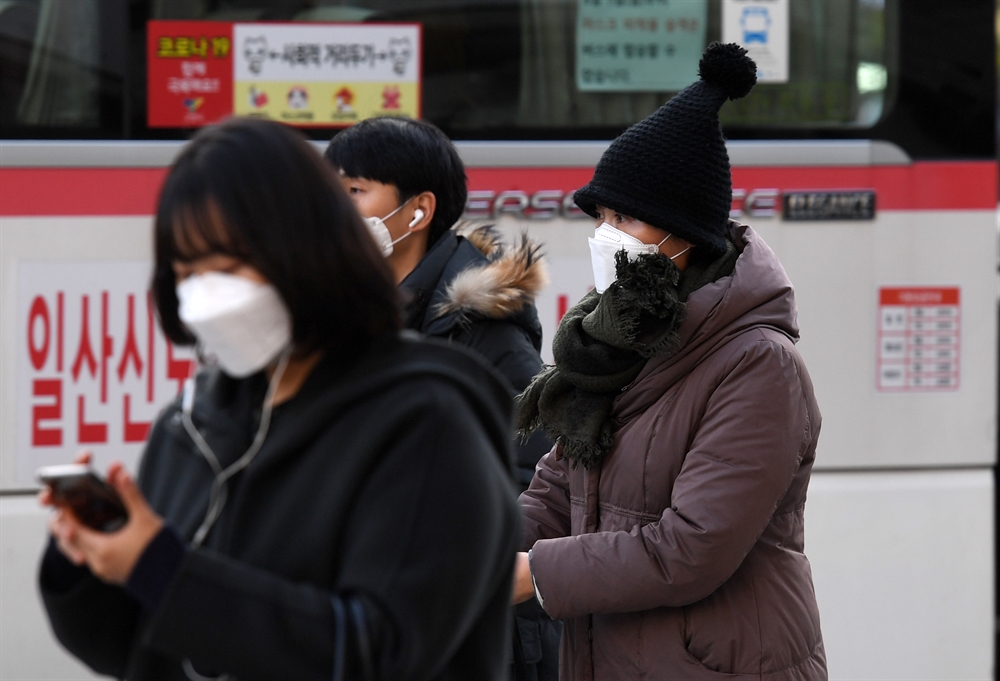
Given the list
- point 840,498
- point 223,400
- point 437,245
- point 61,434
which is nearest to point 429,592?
point 223,400

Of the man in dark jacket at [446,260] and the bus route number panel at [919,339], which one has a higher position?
the man in dark jacket at [446,260]

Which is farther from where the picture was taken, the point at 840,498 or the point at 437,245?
the point at 840,498

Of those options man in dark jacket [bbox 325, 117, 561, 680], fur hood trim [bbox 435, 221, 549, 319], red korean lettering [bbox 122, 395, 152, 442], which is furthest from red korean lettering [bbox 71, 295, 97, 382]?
fur hood trim [bbox 435, 221, 549, 319]

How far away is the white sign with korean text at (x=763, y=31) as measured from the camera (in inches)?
145

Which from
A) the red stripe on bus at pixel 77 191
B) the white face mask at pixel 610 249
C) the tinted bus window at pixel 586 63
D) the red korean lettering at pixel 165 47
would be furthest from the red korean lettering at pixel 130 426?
the white face mask at pixel 610 249

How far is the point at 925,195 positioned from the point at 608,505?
6.64ft

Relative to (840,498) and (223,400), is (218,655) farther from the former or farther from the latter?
(840,498)

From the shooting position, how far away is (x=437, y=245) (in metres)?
2.77

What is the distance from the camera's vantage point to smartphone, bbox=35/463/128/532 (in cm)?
124

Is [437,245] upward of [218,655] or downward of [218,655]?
upward

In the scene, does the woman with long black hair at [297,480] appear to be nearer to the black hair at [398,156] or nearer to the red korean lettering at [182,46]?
the black hair at [398,156]

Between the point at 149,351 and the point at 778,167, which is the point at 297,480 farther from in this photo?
the point at 778,167

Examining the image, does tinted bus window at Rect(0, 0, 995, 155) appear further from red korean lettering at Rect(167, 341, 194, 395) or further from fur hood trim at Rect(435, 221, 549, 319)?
fur hood trim at Rect(435, 221, 549, 319)

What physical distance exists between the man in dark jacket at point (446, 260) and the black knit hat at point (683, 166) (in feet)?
1.35
